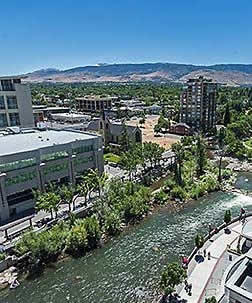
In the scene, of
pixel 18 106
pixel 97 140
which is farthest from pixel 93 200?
pixel 18 106

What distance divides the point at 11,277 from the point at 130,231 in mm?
14853

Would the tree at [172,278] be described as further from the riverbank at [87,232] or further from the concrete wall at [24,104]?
the concrete wall at [24,104]

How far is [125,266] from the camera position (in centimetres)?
3284

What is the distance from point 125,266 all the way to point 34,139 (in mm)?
25510

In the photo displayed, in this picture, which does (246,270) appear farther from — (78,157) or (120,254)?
(78,157)

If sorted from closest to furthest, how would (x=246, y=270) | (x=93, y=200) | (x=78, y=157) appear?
(x=246, y=270)
(x=93, y=200)
(x=78, y=157)

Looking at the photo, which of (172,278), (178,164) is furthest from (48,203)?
(178,164)

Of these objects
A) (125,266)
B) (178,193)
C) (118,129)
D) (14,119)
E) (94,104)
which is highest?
(14,119)

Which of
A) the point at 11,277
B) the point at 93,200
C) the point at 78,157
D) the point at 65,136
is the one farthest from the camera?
the point at 65,136

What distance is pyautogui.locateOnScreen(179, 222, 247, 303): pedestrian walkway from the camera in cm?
2581

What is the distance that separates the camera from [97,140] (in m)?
51.3

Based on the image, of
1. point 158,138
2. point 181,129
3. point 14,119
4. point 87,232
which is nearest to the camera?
point 87,232

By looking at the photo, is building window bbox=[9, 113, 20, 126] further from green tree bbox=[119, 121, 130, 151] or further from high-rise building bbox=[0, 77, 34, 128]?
green tree bbox=[119, 121, 130, 151]

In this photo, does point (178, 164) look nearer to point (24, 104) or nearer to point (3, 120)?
point (24, 104)
